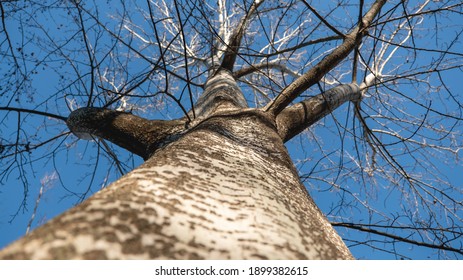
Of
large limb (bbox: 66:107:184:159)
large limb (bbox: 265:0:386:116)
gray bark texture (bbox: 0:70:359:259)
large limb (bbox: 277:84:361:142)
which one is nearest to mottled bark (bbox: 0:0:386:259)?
gray bark texture (bbox: 0:70:359:259)

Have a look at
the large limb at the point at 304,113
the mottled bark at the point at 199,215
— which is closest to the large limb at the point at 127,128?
the mottled bark at the point at 199,215

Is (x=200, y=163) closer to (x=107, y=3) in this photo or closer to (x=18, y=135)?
(x=18, y=135)

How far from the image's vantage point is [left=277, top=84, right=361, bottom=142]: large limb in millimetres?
2283

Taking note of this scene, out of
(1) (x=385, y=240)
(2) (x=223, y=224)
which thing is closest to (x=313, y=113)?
(1) (x=385, y=240)

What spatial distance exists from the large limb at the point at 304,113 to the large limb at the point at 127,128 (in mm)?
738

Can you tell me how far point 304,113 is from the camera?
7.81 feet

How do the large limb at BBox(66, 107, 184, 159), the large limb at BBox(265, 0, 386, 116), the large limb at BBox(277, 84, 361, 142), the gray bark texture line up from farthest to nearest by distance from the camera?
1. the large limb at BBox(277, 84, 361, 142)
2. the large limb at BBox(265, 0, 386, 116)
3. the large limb at BBox(66, 107, 184, 159)
4. the gray bark texture

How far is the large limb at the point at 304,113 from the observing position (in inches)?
89.9

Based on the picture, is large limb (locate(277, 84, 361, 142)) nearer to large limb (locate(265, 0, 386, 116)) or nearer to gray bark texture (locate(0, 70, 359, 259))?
large limb (locate(265, 0, 386, 116))

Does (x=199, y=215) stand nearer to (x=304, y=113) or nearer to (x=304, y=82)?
(x=304, y=82)

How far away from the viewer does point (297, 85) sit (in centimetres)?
207

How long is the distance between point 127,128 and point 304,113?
124cm

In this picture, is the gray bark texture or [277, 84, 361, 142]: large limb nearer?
the gray bark texture

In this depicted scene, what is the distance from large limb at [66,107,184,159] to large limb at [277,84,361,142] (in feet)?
2.42
